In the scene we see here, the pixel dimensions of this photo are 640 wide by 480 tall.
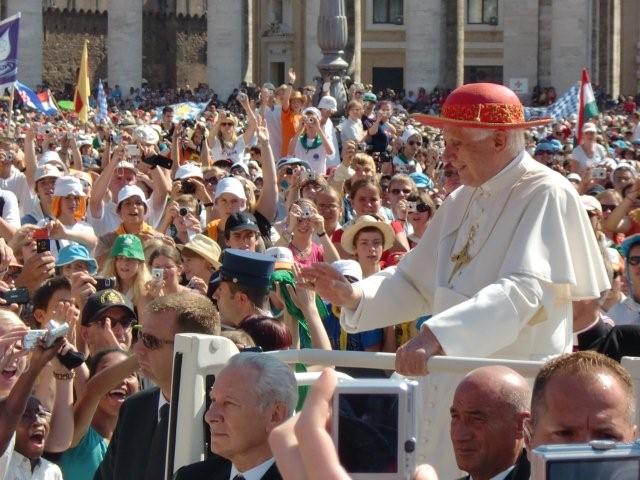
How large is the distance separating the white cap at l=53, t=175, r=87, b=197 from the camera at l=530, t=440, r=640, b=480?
9.55 m

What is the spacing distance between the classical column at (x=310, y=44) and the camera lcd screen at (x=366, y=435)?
53.2 metres

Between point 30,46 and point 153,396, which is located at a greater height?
point 30,46

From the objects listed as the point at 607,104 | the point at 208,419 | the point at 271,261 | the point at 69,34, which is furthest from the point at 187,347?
the point at 69,34

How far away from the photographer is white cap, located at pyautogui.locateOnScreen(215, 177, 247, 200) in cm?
1250

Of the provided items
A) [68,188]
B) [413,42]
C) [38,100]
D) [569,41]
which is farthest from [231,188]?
[413,42]

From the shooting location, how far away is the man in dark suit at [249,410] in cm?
493

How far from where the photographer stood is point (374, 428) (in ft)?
12.9

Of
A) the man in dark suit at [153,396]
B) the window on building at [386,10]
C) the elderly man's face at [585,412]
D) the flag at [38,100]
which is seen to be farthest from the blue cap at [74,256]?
the window on building at [386,10]

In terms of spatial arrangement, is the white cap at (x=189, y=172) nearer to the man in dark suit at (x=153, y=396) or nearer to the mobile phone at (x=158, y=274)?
the mobile phone at (x=158, y=274)

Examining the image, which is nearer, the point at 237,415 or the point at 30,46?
the point at 237,415

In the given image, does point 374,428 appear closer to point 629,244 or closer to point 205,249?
point 629,244

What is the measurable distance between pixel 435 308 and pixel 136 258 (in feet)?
14.1

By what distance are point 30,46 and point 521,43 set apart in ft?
53.5

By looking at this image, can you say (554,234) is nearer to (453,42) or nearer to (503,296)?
(503,296)
